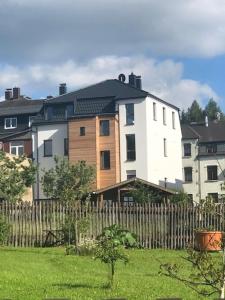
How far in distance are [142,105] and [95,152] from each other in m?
6.56

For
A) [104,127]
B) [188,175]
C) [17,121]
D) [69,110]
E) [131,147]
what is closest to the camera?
[131,147]

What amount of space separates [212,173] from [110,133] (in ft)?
53.9

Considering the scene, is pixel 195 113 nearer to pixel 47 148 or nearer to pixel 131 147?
pixel 47 148

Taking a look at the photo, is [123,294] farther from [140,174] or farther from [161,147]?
[161,147]

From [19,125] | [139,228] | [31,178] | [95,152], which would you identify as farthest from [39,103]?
[139,228]

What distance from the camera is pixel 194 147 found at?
7519cm

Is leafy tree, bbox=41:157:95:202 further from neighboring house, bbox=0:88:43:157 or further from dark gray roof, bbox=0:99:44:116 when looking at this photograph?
dark gray roof, bbox=0:99:44:116

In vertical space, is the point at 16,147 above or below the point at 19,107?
below

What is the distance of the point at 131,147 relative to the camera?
60344mm

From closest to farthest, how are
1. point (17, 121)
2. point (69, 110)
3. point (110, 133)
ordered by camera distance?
point (110, 133)
point (69, 110)
point (17, 121)

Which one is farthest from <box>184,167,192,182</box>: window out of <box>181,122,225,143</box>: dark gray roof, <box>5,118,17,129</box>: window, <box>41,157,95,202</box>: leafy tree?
<box>41,157,95,202</box>: leafy tree

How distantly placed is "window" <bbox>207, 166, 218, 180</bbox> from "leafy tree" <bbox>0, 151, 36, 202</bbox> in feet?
110

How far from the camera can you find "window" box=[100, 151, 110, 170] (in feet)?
198

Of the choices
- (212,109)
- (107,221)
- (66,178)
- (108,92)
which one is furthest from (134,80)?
(212,109)
